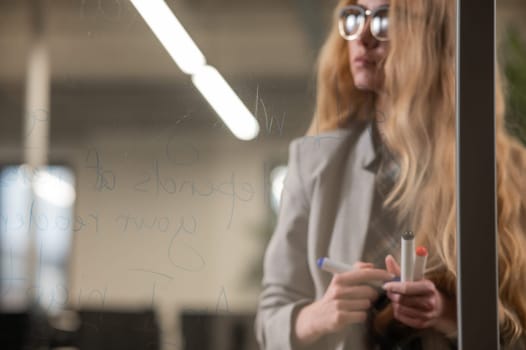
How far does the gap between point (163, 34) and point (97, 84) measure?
17cm

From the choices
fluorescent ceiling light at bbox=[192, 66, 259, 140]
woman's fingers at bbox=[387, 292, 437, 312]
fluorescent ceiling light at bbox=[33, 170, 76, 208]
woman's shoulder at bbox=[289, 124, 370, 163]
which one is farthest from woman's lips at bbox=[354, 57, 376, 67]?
fluorescent ceiling light at bbox=[33, 170, 76, 208]

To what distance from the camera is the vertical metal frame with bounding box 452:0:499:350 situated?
113 centimetres

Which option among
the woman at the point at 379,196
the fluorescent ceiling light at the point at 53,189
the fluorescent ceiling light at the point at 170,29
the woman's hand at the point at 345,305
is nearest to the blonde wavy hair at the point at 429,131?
the woman at the point at 379,196

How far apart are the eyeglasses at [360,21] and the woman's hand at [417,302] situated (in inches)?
17.7

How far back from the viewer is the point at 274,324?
1.19m

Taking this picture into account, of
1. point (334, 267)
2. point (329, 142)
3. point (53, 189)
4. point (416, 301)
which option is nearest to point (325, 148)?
point (329, 142)

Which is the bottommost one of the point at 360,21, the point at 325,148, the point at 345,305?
the point at 345,305

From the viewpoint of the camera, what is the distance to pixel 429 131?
121 cm

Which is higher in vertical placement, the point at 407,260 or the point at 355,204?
the point at 355,204

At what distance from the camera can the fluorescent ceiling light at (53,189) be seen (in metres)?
1.21

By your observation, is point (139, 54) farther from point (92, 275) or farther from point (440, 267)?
point (440, 267)

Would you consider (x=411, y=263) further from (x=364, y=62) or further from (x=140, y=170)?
(x=140, y=170)

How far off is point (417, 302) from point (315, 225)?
0.25 metres

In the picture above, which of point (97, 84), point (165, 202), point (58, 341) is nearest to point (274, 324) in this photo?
point (165, 202)
